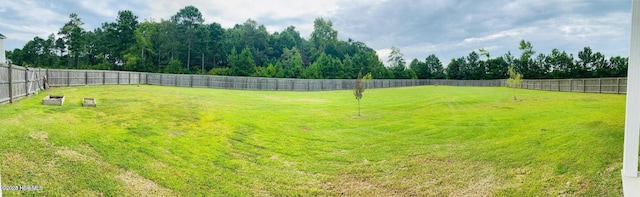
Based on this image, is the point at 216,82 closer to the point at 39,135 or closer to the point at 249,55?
the point at 249,55

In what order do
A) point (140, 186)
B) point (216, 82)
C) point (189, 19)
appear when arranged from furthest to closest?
point (216, 82), point (189, 19), point (140, 186)

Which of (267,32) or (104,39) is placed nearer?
(104,39)

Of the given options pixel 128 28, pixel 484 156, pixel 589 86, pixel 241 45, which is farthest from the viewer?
pixel 241 45

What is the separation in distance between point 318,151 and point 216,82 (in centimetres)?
1830

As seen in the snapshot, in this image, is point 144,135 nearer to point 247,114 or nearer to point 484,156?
point 247,114

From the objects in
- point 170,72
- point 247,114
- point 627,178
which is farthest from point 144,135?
point 170,72

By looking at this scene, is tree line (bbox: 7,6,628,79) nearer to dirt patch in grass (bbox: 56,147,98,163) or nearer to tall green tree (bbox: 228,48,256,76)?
tall green tree (bbox: 228,48,256,76)

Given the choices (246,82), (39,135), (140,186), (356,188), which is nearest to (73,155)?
(39,135)

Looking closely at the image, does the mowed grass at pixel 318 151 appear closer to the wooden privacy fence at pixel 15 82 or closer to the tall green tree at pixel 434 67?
the wooden privacy fence at pixel 15 82

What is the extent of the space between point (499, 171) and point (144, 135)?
258 inches

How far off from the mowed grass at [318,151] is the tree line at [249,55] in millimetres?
3021

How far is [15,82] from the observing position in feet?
29.8

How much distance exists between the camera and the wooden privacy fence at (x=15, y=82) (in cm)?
818

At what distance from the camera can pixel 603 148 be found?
16.5 feet
